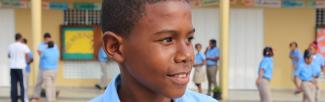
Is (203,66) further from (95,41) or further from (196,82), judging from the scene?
(95,41)

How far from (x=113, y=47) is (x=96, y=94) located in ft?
41.4

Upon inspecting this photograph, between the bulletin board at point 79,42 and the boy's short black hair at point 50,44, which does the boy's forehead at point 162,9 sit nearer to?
the boy's short black hair at point 50,44

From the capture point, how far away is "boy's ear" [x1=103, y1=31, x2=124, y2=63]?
1.50 m

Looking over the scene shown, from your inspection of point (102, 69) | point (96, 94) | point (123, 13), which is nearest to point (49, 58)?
point (96, 94)

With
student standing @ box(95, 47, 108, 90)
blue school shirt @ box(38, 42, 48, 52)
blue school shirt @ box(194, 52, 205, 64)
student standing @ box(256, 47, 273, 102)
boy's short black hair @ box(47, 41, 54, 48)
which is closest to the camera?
student standing @ box(256, 47, 273, 102)

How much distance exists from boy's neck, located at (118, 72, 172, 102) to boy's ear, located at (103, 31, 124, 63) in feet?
0.26

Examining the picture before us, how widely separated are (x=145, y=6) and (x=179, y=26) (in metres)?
0.10

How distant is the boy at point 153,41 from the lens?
56.4 inches

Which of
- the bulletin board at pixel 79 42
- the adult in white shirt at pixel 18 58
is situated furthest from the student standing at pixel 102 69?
the adult in white shirt at pixel 18 58

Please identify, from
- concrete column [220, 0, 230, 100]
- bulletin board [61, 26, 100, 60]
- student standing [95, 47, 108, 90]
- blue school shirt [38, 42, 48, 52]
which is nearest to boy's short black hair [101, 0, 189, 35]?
blue school shirt [38, 42, 48, 52]

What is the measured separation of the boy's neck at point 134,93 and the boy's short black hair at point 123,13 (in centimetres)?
15

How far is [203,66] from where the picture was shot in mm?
13828

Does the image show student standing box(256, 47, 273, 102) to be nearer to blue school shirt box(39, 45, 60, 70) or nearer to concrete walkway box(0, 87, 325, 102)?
concrete walkway box(0, 87, 325, 102)

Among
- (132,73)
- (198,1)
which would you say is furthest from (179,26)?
(198,1)
